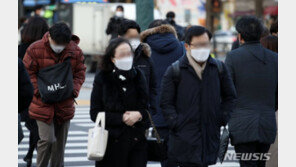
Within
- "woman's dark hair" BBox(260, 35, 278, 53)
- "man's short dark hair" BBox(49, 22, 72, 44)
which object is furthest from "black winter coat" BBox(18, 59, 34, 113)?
"woman's dark hair" BBox(260, 35, 278, 53)

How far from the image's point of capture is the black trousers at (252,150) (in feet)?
21.8

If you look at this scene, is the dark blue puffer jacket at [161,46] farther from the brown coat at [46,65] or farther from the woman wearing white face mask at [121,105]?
the woman wearing white face mask at [121,105]

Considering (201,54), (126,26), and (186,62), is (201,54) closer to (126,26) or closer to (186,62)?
(186,62)

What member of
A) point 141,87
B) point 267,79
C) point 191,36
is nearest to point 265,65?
point 267,79

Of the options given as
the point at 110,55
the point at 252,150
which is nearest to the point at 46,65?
the point at 110,55

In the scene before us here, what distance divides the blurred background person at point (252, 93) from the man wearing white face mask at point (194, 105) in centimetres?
67

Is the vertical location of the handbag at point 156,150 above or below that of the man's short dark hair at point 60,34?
below

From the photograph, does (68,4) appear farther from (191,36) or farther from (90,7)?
(191,36)

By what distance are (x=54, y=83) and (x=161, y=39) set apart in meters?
1.41

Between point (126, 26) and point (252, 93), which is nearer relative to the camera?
point (252, 93)

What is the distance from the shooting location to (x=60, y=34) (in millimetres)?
7223

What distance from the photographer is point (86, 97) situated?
1919 centimetres

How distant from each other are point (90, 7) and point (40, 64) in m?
21.8

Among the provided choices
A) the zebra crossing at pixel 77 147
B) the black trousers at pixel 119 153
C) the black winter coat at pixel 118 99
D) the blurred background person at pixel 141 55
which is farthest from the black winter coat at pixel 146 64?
the zebra crossing at pixel 77 147
